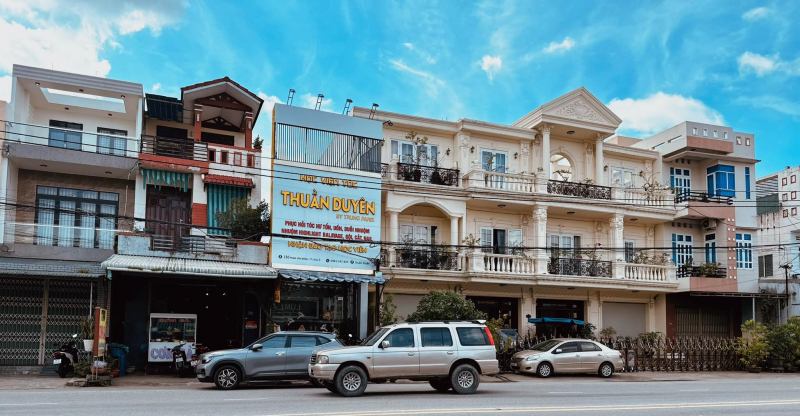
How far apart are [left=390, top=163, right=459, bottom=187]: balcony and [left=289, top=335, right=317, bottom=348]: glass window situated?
10.6 metres

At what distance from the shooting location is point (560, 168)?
3447 cm

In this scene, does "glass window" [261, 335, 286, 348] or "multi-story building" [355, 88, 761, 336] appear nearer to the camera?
"glass window" [261, 335, 286, 348]

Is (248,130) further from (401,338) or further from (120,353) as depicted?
(401,338)

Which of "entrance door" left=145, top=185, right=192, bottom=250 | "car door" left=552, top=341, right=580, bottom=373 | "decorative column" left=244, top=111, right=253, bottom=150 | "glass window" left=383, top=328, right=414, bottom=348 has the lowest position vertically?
"car door" left=552, top=341, right=580, bottom=373

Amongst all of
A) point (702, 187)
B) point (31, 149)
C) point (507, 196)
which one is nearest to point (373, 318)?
point (507, 196)

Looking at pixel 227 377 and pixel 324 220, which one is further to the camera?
pixel 324 220

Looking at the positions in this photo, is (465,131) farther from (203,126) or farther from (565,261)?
(203,126)

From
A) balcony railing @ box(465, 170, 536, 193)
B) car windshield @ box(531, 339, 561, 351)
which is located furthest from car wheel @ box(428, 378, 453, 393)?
balcony railing @ box(465, 170, 536, 193)

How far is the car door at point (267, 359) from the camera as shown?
1920 cm

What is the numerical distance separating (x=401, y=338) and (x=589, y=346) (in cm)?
1122

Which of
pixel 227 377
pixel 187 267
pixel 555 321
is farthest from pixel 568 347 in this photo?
pixel 187 267

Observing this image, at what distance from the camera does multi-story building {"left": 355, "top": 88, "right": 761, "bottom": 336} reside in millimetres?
30234

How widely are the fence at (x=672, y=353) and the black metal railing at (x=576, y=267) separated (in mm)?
2956

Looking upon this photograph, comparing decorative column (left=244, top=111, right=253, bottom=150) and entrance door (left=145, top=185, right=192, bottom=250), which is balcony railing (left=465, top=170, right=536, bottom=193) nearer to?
decorative column (left=244, top=111, right=253, bottom=150)
